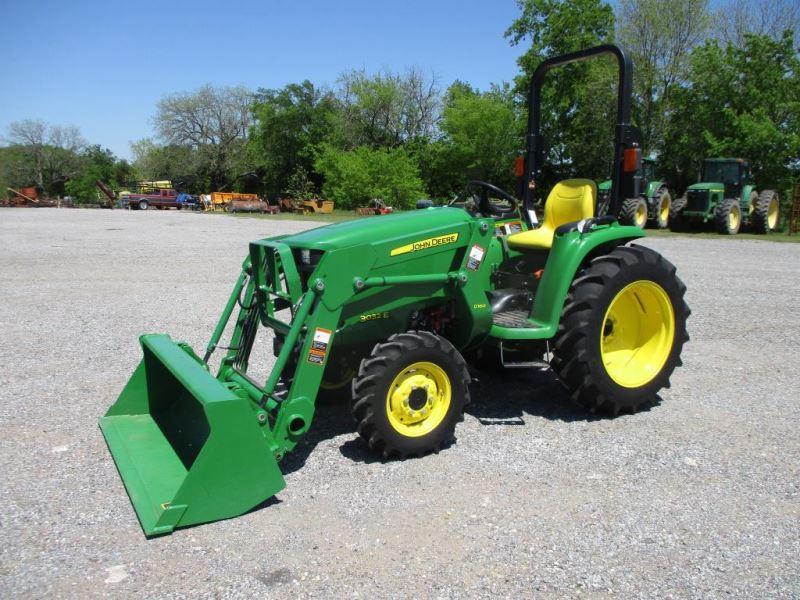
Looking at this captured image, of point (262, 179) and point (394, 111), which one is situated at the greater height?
point (394, 111)

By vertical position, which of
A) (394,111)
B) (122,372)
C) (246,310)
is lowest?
(122,372)

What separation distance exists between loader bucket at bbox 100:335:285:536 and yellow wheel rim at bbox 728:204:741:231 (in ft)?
67.5

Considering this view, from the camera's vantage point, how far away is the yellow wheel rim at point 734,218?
21.0m

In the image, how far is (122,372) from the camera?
5805 millimetres

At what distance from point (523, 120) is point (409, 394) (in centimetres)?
3765

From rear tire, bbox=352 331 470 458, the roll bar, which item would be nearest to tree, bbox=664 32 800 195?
the roll bar

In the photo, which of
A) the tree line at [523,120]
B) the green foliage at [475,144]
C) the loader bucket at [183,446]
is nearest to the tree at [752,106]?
the tree line at [523,120]

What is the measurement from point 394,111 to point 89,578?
1791 inches

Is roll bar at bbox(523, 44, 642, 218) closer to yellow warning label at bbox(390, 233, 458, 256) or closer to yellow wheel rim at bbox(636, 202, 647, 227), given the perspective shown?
yellow warning label at bbox(390, 233, 458, 256)

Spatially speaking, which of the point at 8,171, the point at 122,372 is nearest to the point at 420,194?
the point at 122,372

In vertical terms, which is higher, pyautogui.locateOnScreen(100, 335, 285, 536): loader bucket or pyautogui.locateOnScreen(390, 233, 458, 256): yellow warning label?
pyautogui.locateOnScreen(390, 233, 458, 256): yellow warning label

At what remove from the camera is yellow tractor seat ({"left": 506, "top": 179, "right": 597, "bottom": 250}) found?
4906 millimetres

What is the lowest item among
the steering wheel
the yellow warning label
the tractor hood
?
the yellow warning label

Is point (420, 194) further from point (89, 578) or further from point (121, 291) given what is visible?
point (89, 578)
